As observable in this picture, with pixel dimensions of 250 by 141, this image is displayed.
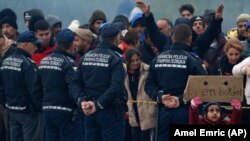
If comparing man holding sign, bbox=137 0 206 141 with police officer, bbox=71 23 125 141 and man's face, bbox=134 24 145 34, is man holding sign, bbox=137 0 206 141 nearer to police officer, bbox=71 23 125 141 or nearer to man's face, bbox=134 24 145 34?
police officer, bbox=71 23 125 141

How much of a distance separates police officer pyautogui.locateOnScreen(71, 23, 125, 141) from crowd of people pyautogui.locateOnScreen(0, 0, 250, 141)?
1cm

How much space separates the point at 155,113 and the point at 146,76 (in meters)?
0.60

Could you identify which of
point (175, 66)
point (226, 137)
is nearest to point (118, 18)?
point (175, 66)

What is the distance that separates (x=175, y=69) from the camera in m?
12.4

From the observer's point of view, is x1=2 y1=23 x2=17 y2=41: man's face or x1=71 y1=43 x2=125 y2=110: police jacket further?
x1=2 y1=23 x2=17 y2=41: man's face

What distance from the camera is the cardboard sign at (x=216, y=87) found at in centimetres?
1177

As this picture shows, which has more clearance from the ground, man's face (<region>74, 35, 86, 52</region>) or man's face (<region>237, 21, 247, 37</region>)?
man's face (<region>237, 21, 247, 37</region>)

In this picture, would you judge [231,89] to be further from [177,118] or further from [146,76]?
[146,76]

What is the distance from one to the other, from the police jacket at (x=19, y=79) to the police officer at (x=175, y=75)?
1.89m

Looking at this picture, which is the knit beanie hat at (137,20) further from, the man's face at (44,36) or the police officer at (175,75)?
the police officer at (175,75)

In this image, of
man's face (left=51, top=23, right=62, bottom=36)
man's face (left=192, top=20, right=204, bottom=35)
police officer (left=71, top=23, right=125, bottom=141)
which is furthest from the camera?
man's face (left=51, top=23, right=62, bottom=36)

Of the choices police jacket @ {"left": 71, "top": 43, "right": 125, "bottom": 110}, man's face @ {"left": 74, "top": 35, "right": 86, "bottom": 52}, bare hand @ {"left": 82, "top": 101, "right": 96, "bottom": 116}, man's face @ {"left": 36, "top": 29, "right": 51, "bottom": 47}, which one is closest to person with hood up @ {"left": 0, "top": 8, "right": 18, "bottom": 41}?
man's face @ {"left": 36, "top": 29, "right": 51, "bottom": 47}


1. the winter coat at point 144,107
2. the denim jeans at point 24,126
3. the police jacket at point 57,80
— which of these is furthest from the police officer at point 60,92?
the winter coat at point 144,107

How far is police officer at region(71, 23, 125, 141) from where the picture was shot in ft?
41.2
